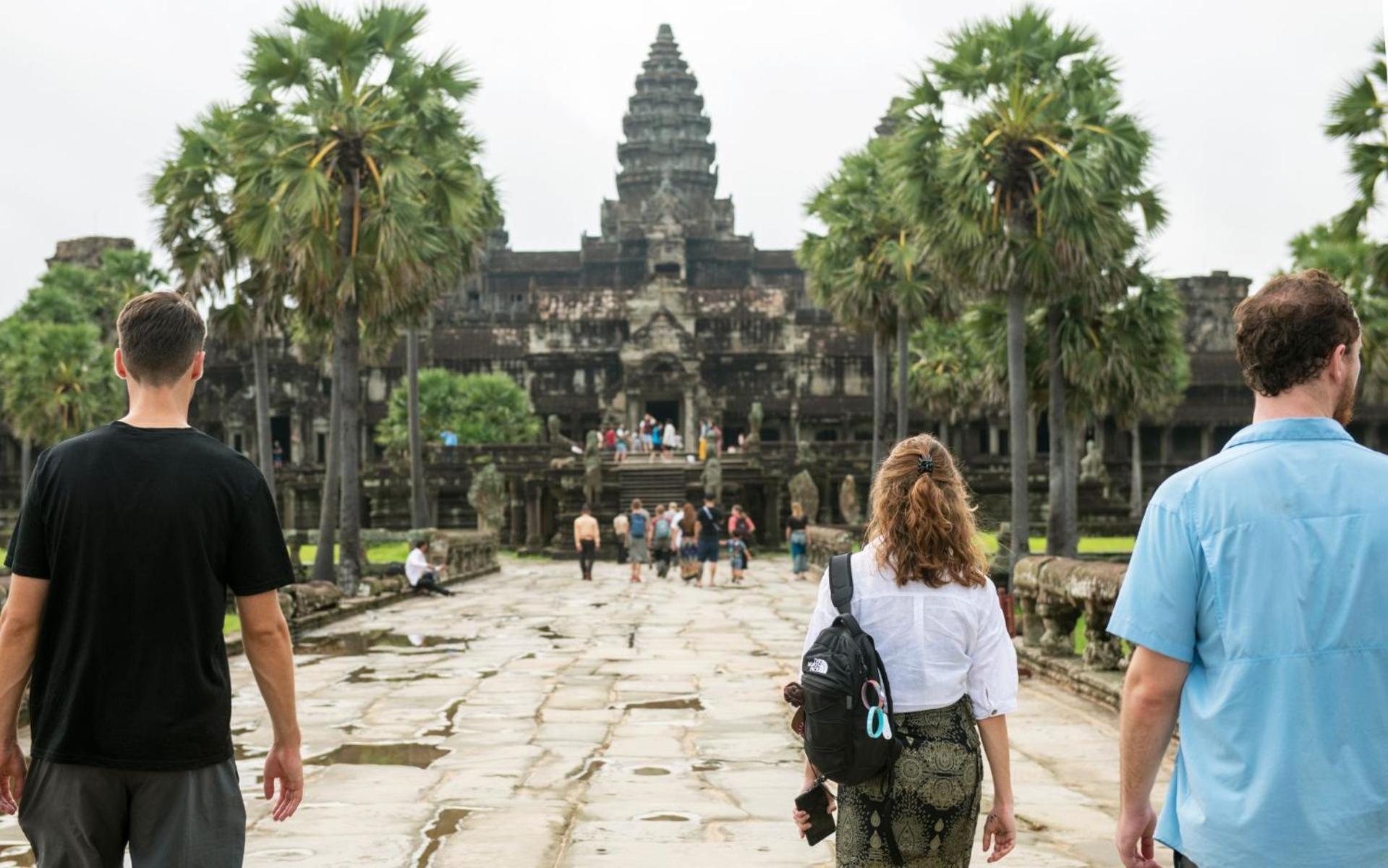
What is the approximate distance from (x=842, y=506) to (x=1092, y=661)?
93.3ft

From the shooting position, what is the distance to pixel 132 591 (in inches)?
140

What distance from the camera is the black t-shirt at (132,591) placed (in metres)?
3.50

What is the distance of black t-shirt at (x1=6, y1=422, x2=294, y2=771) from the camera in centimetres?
350

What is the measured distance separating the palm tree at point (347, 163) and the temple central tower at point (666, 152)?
2371 inches

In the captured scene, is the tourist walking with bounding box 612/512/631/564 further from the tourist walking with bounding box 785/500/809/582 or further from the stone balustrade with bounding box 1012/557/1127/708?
the stone balustrade with bounding box 1012/557/1127/708

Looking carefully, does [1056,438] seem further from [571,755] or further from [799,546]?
[571,755]

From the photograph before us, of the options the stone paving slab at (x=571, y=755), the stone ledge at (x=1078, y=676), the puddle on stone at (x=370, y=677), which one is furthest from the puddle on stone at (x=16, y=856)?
the stone ledge at (x=1078, y=676)

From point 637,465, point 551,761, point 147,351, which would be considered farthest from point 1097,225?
point 637,465

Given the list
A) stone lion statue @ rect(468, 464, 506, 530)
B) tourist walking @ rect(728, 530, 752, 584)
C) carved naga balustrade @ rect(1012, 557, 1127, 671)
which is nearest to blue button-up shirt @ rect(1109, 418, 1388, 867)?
carved naga balustrade @ rect(1012, 557, 1127, 671)

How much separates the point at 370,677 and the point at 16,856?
609 centimetres

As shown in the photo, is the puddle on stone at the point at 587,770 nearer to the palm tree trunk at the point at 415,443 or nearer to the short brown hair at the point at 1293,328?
the short brown hair at the point at 1293,328

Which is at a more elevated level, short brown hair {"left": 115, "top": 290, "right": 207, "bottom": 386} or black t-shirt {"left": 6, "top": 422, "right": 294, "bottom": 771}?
short brown hair {"left": 115, "top": 290, "right": 207, "bottom": 386}

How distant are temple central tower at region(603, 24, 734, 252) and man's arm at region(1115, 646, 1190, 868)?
78.1 m

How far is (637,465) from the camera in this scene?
4150 cm
